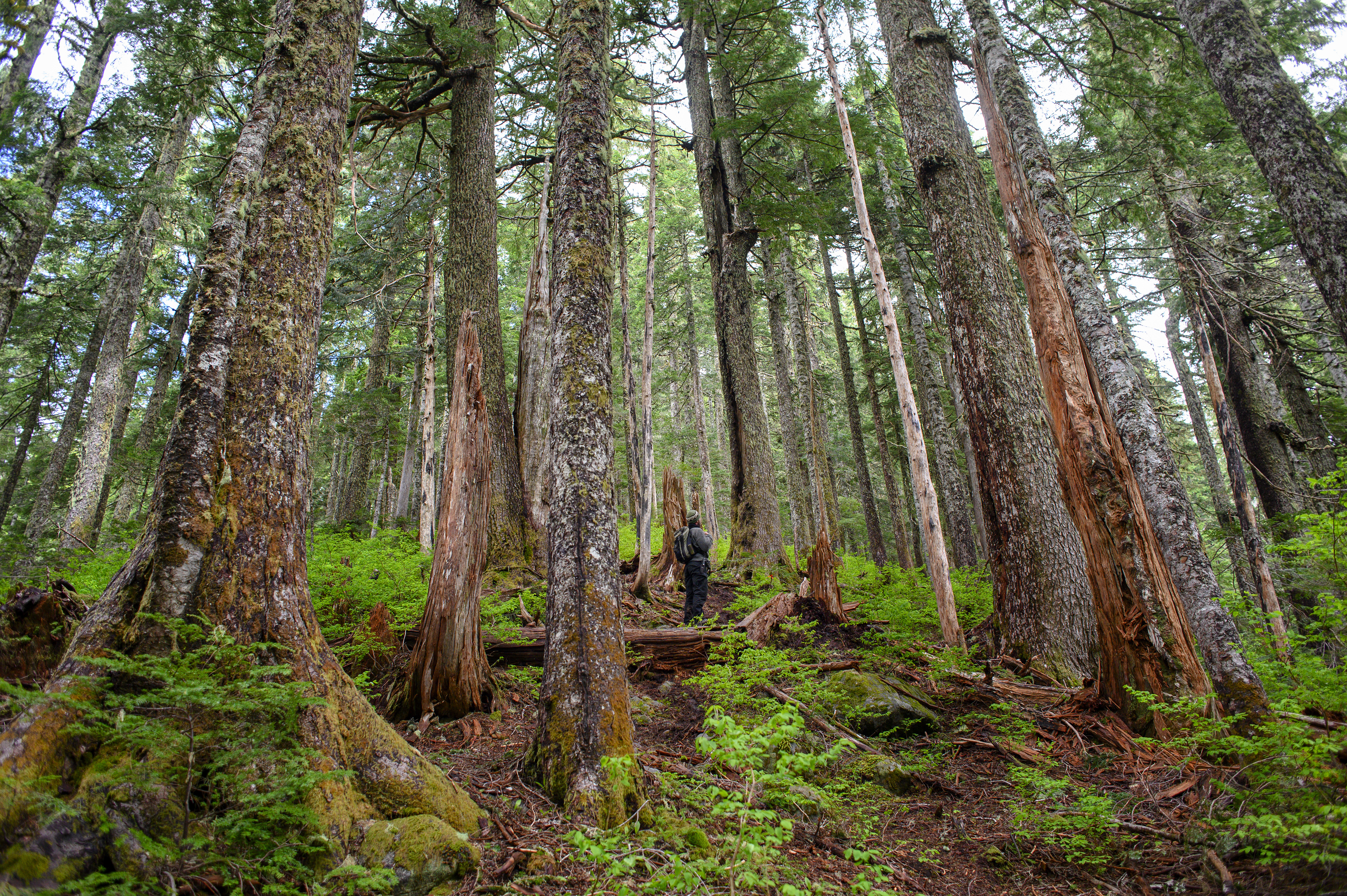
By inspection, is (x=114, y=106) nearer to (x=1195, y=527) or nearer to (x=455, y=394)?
(x=455, y=394)

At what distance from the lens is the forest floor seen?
9.57ft

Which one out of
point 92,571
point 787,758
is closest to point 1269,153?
point 787,758

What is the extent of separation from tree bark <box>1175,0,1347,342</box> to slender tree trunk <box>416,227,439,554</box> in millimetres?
12621

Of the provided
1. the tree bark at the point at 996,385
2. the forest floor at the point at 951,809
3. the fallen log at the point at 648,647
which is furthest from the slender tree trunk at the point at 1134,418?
the fallen log at the point at 648,647

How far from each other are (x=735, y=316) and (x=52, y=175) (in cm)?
1273

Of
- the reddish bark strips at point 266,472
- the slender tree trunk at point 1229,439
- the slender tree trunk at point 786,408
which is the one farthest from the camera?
the slender tree trunk at point 786,408

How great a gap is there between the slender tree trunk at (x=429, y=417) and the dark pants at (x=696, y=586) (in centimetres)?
663

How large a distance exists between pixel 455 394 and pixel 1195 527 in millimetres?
6527

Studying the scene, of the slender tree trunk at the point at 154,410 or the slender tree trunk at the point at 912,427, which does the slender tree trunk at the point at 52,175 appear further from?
the slender tree trunk at the point at 912,427

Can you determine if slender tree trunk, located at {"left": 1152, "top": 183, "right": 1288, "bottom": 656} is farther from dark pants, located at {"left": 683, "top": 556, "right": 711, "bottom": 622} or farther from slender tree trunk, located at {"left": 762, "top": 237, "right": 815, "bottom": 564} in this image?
slender tree trunk, located at {"left": 762, "top": 237, "right": 815, "bottom": 564}

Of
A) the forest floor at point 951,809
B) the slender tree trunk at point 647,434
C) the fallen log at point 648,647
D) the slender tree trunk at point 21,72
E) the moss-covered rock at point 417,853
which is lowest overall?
the forest floor at point 951,809

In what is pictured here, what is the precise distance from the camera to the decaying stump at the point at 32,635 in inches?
141

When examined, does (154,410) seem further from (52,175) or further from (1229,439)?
(1229,439)

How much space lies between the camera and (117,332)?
42.2 ft
